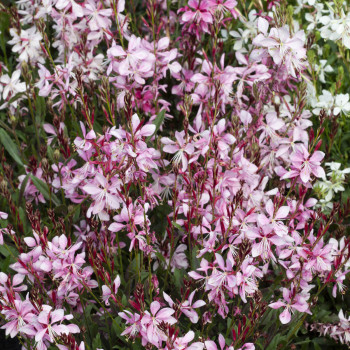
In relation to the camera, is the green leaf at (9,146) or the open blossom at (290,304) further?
the green leaf at (9,146)

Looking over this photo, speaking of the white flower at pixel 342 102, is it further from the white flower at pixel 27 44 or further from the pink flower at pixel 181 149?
the white flower at pixel 27 44

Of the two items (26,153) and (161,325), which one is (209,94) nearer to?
(26,153)

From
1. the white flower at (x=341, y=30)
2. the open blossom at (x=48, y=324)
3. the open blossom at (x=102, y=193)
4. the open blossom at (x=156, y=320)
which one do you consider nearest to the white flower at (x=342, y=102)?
the white flower at (x=341, y=30)

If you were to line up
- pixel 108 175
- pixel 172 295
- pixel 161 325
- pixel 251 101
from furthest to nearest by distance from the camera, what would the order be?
pixel 251 101 < pixel 172 295 < pixel 108 175 < pixel 161 325

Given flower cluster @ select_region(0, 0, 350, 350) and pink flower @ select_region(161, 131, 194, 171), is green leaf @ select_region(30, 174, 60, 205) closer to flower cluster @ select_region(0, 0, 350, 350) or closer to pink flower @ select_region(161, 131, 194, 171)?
flower cluster @ select_region(0, 0, 350, 350)

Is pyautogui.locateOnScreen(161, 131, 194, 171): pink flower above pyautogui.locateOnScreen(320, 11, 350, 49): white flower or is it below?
below

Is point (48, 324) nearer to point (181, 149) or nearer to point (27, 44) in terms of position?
point (181, 149)

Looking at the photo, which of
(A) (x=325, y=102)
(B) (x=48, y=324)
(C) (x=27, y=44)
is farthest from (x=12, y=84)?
(A) (x=325, y=102)

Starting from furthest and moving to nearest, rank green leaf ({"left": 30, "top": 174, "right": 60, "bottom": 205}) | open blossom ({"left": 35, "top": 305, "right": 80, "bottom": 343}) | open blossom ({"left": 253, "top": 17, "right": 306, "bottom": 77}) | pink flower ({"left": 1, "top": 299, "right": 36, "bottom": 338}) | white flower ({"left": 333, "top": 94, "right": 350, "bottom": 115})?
white flower ({"left": 333, "top": 94, "right": 350, "bottom": 115}) < green leaf ({"left": 30, "top": 174, "right": 60, "bottom": 205}) < open blossom ({"left": 253, "top": 17, "right": 306, "bottom": 77}) < pink flower ({"left": 1, "top": 299, "right": 36, "bottom": 338}) < open blossom ({"left": 35, "top": 305, "right": 80, "bottom": 343})

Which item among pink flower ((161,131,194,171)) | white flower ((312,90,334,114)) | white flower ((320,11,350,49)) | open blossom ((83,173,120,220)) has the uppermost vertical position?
white flower ((320,11,350,49))

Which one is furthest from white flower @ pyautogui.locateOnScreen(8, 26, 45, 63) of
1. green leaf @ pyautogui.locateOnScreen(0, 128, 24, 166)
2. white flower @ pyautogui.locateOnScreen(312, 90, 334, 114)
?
white flower @ pyautogui.locateOnScreen(312, 90, 334, 114)

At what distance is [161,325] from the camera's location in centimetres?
159

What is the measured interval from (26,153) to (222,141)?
1291 millimetres

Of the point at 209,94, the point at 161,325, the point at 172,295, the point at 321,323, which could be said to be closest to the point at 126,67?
the point at 209,94
